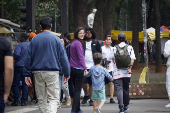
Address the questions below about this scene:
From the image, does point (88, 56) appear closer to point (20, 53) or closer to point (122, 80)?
point (122, 80)

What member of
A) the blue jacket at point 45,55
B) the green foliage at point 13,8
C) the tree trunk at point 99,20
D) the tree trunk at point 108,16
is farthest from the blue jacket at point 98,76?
the green foliage at point 13,8

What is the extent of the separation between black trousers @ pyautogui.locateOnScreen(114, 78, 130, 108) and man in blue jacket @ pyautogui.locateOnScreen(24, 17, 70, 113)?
2.58m

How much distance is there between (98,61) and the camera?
8.12 meters

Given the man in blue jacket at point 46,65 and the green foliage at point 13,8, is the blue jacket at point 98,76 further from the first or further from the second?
the green foliage at point 13,8

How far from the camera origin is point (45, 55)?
6.29m

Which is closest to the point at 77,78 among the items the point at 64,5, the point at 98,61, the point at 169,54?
the point at 98,61

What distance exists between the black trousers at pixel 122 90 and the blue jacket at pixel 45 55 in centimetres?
256

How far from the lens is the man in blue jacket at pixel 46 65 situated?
20.5 ft

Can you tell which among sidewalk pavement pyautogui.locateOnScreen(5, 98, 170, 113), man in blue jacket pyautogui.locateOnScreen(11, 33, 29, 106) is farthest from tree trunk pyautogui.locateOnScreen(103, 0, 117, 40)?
man in blue jacket pyautogui.locateOnScreen(11, 33, 29, 106)

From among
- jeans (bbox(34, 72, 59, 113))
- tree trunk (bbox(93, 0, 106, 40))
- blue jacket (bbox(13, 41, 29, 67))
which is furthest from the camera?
tree trunk (bbox(93, 0, 106, 40))

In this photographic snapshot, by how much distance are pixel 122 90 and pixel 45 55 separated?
3042 mm

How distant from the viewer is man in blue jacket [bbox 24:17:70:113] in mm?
6250

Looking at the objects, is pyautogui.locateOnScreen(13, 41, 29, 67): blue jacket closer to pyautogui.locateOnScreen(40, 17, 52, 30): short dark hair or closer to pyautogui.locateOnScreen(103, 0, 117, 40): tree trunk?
pyautogui.locateOnScreen(40, 17, 52, 30): short dark hair

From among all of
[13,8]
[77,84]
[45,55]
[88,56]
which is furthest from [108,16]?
[45,55]
